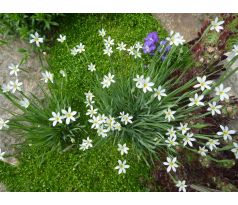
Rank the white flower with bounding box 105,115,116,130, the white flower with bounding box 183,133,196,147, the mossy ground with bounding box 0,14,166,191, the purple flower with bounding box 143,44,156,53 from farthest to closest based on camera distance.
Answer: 1. the purple flower with bounding box 143,44,156,53
2. the mossy ground with bounding box 0,14,166,191
3. the white flower with bounding box 105,115,116,130
4. the white flower with bounding box 183,133,196,147

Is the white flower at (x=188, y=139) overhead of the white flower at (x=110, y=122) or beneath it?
beneath

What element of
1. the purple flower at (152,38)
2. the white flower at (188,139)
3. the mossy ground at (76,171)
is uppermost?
the purple flower at (152,38)

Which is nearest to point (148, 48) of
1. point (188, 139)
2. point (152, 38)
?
point (152, 38)

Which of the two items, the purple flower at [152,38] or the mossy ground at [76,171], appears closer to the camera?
the mossy ground at [76,171]

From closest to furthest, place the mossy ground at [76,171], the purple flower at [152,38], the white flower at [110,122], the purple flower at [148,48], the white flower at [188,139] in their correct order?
the white flower at [188,139] < the white flower at [110,122] < the mossy ground at [76,171] < the purple flower at [148,48] < the purple flower at [152,38]

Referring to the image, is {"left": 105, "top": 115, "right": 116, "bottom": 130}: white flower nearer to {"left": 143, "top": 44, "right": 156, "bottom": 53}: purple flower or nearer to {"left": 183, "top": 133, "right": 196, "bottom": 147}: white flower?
{"left": 183, "top": 133, "right": 196, "bottom": 147}: white flower

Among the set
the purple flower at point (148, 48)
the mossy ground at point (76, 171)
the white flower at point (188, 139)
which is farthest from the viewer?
the purple flower at point (148, 48)

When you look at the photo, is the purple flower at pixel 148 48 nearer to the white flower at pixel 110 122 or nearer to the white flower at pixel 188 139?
the white flower at pixel 110 122

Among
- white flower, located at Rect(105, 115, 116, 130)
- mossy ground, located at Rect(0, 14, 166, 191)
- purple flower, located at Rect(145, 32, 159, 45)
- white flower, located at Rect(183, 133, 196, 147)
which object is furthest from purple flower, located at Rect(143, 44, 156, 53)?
white flower, located at Rect(183, 133, 196, 147)

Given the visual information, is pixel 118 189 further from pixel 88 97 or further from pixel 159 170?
pixel 88 97

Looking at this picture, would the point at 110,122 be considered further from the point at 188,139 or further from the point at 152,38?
the point at 152,38

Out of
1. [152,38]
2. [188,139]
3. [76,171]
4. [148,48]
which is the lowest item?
[188,139]

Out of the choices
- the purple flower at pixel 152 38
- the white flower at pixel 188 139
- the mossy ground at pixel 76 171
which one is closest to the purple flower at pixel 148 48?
the purple flower at pixel 152 38

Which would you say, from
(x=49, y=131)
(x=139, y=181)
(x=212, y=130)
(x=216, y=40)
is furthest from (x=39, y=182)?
(x=216, y=40)
